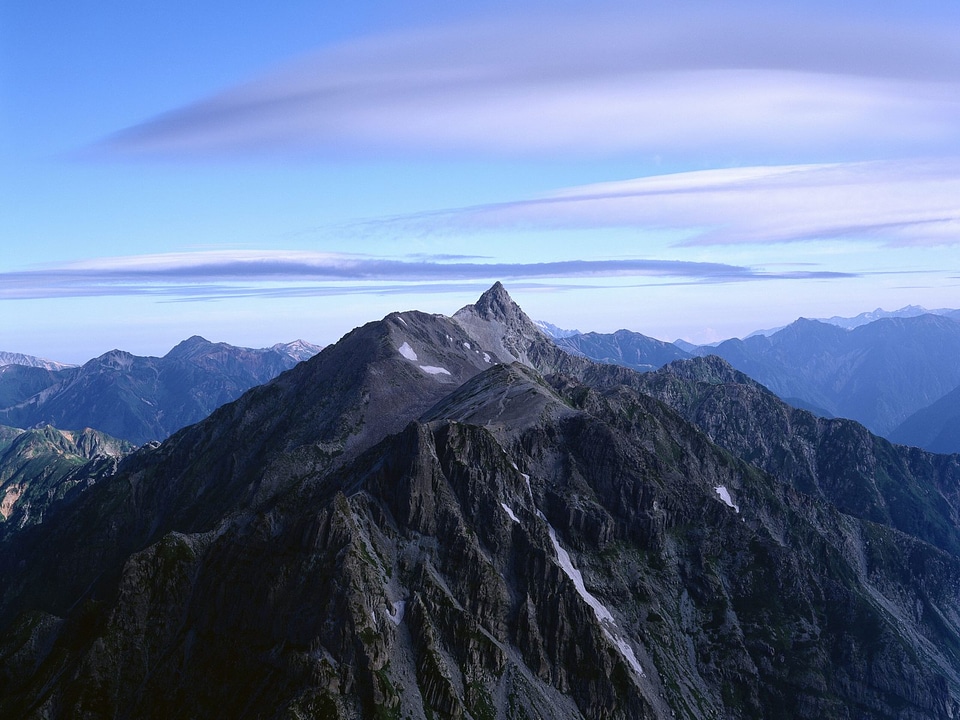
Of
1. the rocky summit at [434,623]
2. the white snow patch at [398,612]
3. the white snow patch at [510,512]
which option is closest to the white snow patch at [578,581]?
the rocky summit at [434,623]

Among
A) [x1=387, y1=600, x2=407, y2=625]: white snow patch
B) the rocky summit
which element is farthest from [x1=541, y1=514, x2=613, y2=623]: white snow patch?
[x1=387, y1=600, x2=407, y2=625]: white snow patch

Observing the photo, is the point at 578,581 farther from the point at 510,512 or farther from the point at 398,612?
the point at 398,612

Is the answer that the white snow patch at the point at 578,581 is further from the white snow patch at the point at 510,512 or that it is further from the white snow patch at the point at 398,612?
the white snow patch at the point at 398,612

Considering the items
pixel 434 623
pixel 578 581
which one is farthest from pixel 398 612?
pixel 578 581

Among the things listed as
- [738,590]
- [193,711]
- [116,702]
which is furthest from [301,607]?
[738,590]

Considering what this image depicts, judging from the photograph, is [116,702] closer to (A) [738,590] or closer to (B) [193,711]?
(B) [193,711]
